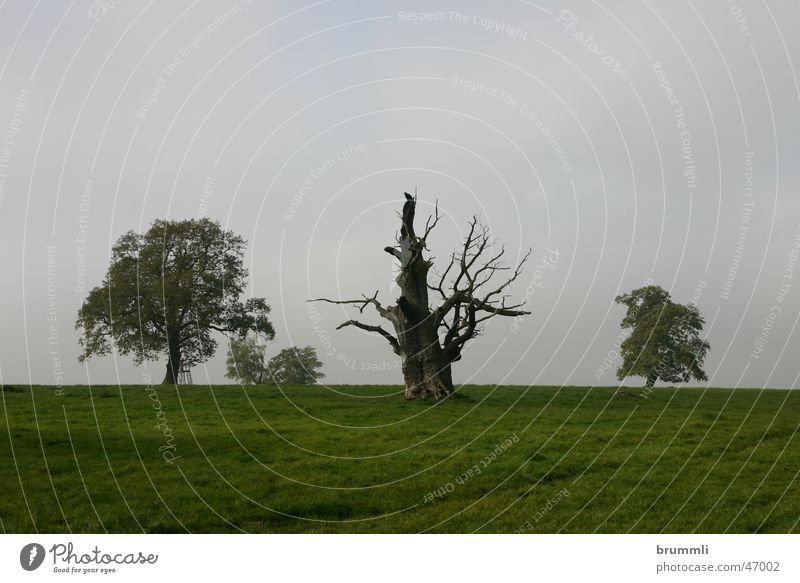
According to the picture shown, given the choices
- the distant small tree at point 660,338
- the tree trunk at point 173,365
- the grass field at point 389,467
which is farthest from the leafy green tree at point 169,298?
the distant small tree at point 660,338

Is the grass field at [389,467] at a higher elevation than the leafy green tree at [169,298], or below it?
below

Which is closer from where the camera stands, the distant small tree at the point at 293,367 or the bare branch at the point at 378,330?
the bare branch at the point at 378,330

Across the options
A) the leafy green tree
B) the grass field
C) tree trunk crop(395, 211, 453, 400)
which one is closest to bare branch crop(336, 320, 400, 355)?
tree trunk crop(395, 211, 453, 400)

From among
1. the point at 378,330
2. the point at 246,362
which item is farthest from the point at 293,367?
the point at 378,330

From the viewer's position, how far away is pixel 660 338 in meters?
56.3

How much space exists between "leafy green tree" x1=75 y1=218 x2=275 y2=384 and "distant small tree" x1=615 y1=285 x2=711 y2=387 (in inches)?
1153

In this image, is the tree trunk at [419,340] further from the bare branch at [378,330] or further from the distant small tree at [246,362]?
the distant small tree at [246,362]

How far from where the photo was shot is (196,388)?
1548 inches

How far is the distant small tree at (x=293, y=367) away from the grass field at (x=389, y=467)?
2725 cm

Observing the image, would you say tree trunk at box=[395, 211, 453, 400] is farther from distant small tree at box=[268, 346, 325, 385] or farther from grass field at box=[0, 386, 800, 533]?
distant small tree at box=[268, 346, 325, 385]

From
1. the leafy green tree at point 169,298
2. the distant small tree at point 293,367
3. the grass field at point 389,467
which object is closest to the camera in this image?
the grass field at point 389,467

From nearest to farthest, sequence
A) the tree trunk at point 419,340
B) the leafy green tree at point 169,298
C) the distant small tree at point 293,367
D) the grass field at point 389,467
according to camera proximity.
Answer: the grass field at point 389,467, the tree trunk at point 419,340, the leafy green tree at point 169,298, the distant small tree at point 293,367

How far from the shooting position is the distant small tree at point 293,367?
6059 cm
